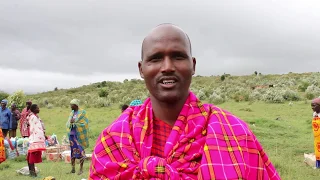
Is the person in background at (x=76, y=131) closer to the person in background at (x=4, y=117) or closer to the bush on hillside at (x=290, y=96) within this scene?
the person in background at (x=4, y=117)

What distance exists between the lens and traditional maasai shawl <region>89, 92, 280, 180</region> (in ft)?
5.79

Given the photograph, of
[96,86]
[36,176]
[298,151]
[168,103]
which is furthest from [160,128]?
[96,86]

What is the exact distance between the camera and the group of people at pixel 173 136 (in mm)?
1773

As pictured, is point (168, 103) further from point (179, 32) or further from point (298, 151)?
point (298, 151)

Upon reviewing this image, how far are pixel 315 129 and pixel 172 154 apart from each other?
7686 millimetres

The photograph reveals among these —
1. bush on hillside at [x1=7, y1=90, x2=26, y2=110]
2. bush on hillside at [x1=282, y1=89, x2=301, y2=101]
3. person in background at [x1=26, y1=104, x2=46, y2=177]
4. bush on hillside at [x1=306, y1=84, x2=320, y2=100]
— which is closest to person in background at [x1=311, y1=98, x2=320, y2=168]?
person in background at [x1=26, y1=104, x2=46, y2=177]

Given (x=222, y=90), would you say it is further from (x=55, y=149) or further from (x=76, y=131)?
(x=76, y=131)

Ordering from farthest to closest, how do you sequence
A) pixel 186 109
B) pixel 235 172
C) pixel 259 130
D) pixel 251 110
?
pixel 251 110, pixel 259 130, pixel 186 109, pixel 235 172

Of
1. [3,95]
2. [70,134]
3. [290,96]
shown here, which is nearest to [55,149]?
[70,134]

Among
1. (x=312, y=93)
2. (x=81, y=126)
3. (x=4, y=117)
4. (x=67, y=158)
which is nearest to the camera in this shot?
(x=81, y=126)

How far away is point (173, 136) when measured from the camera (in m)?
1.85

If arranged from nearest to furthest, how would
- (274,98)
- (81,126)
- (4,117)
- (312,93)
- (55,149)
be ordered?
(81,126), (55,149), (4,117), (274,98), (312,93)

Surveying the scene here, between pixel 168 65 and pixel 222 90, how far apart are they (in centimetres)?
3165

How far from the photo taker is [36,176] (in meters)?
8.48
